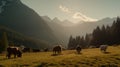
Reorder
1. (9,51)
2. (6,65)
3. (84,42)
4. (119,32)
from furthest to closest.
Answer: (84,42)
(119,32)
(9,51)
(6,65)

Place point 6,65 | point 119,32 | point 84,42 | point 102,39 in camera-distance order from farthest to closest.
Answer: point 84,42, point 102,39, point 119,32, point 6,65

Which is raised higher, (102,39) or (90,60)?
(102,39)

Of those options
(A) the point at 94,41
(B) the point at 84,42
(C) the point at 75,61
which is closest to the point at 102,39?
(A) the point at 94,41

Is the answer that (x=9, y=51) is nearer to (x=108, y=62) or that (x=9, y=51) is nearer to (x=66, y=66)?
(x=66, y=66)

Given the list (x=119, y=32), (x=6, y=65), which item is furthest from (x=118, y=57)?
(x=119, y=32)

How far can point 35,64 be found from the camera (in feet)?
117

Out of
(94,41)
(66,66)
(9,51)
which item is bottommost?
(66,66)

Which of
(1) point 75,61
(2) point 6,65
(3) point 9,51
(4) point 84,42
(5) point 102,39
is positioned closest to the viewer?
(2) point 6,65

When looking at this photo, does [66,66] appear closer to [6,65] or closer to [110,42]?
[6,65]

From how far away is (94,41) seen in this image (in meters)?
166

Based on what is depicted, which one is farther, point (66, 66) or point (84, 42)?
point (84, 42)

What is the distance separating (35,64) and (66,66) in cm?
510

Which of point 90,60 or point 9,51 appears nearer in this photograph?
point 90,60

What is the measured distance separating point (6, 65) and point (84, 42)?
163951 millimetres
